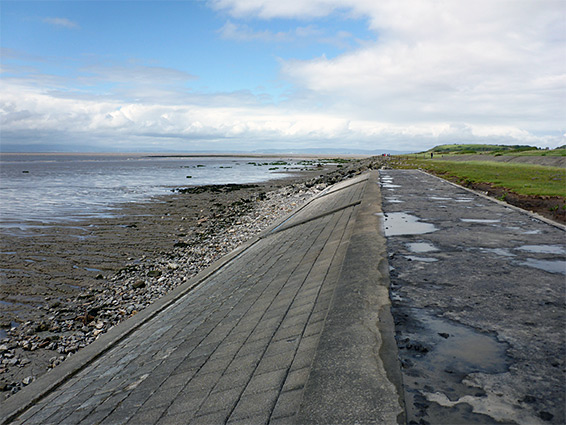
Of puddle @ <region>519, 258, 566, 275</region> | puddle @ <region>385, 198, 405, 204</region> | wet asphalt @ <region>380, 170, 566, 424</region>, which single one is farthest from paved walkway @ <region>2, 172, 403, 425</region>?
puddle @ <region>385, 198, 405, 204</region>

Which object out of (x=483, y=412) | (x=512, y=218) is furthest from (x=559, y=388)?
(x=512, y=218)

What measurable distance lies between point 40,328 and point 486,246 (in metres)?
9.85

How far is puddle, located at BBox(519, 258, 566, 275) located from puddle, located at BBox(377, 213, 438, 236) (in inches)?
97.3

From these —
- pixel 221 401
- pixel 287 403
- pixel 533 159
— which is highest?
pixel 533 159

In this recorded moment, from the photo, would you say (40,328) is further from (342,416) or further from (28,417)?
(342,416)

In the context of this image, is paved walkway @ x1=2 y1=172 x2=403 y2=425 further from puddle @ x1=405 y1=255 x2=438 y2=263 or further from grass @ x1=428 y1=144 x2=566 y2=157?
grass @ x1=428 y1=144 x2=566 y2=157

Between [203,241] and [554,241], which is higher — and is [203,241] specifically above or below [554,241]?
below

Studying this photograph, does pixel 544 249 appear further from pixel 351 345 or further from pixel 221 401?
pixel 221 401

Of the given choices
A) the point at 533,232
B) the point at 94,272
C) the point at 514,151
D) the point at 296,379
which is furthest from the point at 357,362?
the point at 514,151

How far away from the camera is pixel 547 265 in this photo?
6195mm

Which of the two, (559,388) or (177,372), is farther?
(177,372)

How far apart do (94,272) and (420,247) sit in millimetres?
10790

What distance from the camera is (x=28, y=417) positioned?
5.08 meters

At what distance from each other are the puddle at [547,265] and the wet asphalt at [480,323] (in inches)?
0.6
